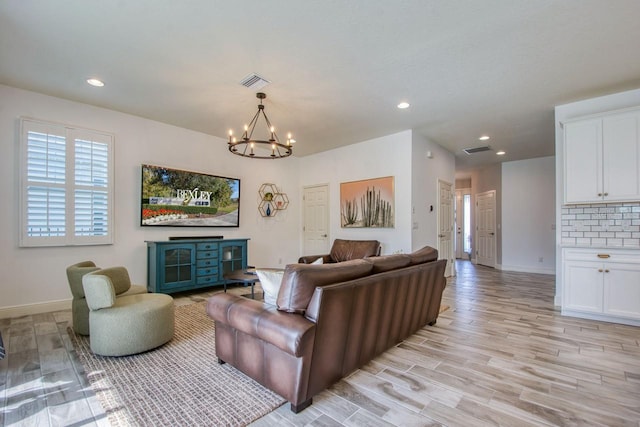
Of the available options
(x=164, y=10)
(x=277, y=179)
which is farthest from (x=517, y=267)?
(x=164, y=10)

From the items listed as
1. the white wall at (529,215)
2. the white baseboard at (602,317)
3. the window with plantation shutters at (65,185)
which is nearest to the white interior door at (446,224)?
the white wall at (529,215)

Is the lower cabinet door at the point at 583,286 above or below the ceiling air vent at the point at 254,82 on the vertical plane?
below

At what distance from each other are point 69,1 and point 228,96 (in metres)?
1.72

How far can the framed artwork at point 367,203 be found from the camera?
5.39 meters

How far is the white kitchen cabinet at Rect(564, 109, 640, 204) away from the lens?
3.41 m

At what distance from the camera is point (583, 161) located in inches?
145

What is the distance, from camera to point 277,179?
655 centimetres

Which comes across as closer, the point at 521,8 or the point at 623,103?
the point at 521,8

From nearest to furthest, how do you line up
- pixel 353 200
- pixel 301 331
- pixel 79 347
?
1. pixel 301 331
2. pixel 79 347
3. pixel 353 200

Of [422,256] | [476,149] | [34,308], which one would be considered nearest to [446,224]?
[476,149]

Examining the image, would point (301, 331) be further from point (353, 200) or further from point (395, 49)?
point (353, 200)

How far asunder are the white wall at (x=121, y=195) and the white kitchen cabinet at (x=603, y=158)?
498 cm

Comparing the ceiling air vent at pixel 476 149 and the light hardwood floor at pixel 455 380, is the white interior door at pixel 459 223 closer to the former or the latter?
the ceiling air vent at pixel 476 149

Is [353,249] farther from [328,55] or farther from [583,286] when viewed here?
[328,55]
